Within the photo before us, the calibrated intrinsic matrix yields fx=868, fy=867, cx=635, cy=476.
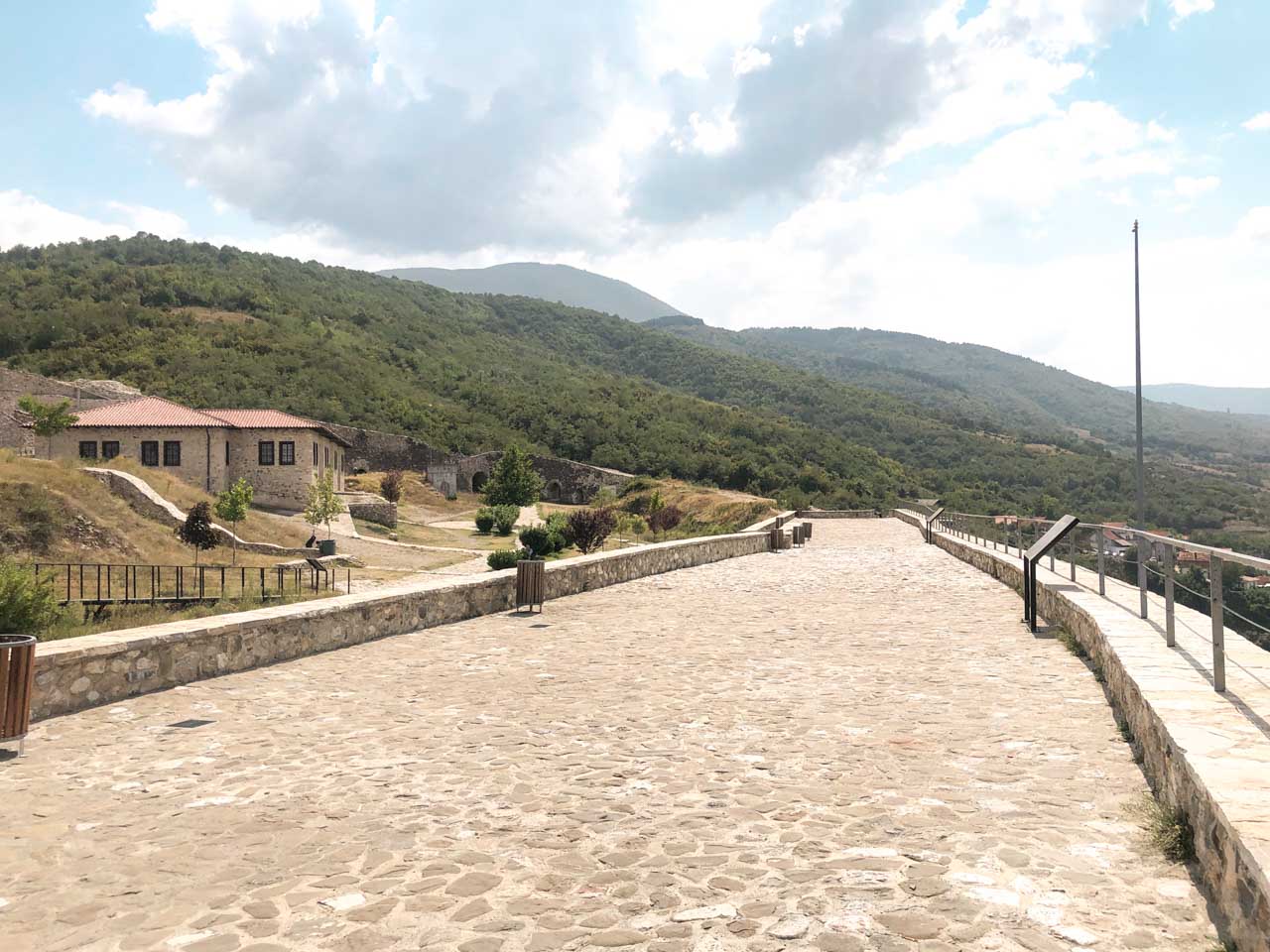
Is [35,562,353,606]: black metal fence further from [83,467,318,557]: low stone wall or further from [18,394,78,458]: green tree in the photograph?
→ [18,394,78,458]: green tree

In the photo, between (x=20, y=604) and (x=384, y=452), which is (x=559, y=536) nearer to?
(x=20, y=604)

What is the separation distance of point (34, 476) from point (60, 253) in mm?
104726

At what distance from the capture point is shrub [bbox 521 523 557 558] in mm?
27188

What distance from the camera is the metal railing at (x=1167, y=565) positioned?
16.1ft

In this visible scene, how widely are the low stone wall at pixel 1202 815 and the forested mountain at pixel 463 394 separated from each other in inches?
2146

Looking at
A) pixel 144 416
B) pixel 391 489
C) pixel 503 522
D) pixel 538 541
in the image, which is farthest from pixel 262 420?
pixel 538 541

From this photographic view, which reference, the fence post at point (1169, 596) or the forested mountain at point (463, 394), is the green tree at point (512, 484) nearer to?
the forested mountain at point (463, 394)

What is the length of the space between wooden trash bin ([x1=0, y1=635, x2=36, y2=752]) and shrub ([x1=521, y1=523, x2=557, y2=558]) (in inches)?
831

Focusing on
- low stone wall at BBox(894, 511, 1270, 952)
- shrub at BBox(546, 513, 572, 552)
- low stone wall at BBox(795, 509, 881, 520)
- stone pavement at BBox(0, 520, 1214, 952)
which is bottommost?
low stone wall at BBox(795, 509, 881, 520)

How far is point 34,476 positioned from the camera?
2291 cm

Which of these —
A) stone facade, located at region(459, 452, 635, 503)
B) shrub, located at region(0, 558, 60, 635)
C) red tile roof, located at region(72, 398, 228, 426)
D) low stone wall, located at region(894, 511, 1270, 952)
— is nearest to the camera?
low stone wall, located at region(894, 511, 1270, 952)

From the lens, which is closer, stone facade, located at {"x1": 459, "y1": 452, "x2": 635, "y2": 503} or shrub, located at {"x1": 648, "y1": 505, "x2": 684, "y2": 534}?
shrub, located at {"x1": 648, "y1": 505, "x2": 684, "y2": 534}

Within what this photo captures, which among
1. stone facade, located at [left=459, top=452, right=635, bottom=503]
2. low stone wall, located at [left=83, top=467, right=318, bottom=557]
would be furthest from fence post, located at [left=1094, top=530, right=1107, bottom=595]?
stone facade, located at [left=459, top=452, right=635, bottom=503]

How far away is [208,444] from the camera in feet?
128
